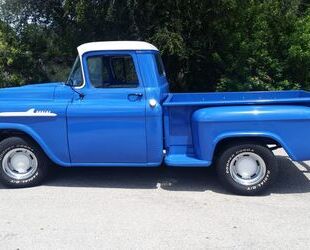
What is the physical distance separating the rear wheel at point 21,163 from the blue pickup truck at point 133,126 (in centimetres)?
1

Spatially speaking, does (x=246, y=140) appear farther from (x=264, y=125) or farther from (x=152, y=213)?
(x=152, y=213)

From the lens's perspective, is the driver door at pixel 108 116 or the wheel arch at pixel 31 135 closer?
the driver door at pixel 108 116

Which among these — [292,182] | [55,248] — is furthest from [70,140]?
[292,182]

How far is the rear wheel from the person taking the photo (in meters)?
6.16

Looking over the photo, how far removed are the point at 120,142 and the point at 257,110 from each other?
1685mm

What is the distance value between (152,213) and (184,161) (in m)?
0.85

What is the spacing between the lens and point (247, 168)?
229 inches

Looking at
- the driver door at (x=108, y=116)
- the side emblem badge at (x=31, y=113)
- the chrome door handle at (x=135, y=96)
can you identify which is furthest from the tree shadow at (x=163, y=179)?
the chrome door handle at (x=135, y=96)

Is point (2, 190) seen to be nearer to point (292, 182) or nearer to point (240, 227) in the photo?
point (240, 227)

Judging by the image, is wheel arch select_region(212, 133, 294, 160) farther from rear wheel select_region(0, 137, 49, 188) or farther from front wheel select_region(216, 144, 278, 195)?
rear wheel select_region(0, 137, 49, 188)

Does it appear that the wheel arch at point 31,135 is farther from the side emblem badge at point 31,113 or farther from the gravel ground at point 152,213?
the gravel ground at point 152,213

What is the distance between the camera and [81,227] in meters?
4.90

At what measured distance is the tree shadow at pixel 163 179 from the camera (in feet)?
20.2

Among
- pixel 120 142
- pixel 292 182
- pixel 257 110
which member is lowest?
pixel 292 182
